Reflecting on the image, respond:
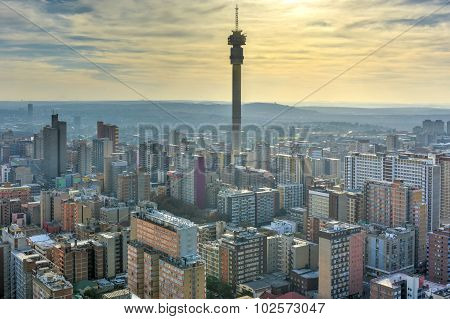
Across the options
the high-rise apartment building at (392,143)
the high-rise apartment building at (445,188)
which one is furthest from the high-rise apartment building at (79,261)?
the high-rise apartment building at (392,143)

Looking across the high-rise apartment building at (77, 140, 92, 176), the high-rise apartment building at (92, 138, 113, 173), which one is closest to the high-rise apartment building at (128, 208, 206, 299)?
the high-rise apartment building at (92, 138, 113, 173)

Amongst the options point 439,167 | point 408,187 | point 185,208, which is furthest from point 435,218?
point 185,208

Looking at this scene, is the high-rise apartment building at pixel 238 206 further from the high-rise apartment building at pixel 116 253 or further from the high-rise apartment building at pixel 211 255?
the high-rise apartment building at pixel 116 253

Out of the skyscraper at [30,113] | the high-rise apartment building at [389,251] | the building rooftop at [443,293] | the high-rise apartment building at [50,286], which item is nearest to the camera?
the high-rise apartment building at [50,286]

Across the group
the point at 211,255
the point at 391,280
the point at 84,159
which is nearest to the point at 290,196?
the point at 211,255

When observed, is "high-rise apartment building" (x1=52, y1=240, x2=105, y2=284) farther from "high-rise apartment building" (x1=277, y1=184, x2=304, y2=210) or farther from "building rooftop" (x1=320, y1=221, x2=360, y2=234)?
"high-rise apartment building" (x1=277, y1=184, x2=304, y2=210)

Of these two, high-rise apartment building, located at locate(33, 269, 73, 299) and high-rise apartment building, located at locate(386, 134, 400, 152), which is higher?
high-rise apartment building, located at locate(386, 134, 400, 152)
